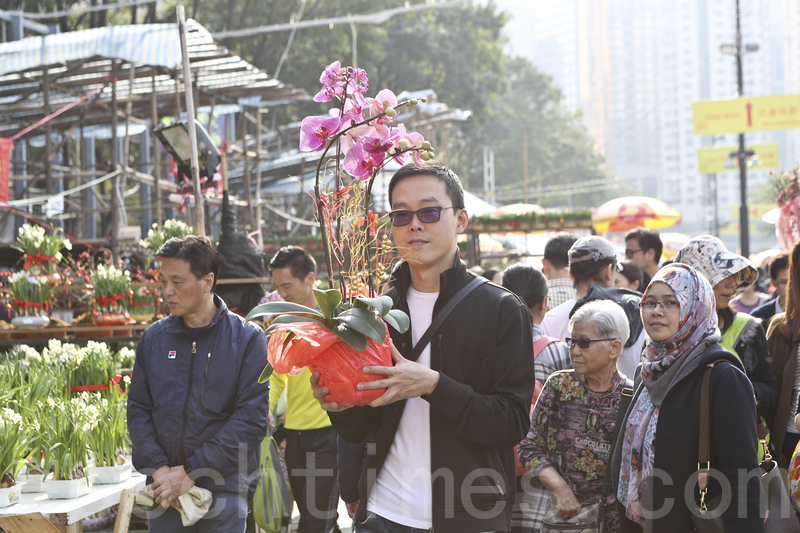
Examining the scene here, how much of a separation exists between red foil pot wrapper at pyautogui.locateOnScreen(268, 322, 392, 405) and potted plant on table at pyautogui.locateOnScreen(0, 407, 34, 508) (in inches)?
78.2

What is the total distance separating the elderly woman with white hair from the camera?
317 cm

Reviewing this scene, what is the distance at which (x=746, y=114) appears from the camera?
17000 mm

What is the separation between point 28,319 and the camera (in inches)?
245

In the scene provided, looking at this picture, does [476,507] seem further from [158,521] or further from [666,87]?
[666,87]

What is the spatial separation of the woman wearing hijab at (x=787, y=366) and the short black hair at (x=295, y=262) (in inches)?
105

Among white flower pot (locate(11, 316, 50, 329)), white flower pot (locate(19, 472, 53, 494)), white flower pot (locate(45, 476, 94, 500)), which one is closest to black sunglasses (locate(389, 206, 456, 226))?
white flower pot (locate(45, 476, 94, 500))

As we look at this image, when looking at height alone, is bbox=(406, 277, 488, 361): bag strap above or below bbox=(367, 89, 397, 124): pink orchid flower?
below

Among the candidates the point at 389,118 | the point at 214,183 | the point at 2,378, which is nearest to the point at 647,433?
the point at 389,118

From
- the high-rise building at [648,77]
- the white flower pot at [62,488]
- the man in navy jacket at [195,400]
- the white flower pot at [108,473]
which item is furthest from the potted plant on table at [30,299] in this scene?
the high-rise building at [648,77]

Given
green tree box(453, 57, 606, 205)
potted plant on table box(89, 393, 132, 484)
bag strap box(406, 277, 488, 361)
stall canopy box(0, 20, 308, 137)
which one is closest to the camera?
bag strap box(406, 277, 488, 361)

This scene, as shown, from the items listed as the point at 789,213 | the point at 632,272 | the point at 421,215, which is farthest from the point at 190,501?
the point at 789,213

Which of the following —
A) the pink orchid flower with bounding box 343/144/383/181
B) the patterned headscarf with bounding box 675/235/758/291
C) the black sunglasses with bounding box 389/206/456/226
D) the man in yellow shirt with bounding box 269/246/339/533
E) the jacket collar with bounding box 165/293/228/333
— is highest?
the pink orchid flower with bounding box 343/144/383/181

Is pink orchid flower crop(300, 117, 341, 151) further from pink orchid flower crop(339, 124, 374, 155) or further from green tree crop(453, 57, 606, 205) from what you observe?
green tree crop(453, 57, 606, 205)

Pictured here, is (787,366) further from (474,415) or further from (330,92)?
(330,92)
